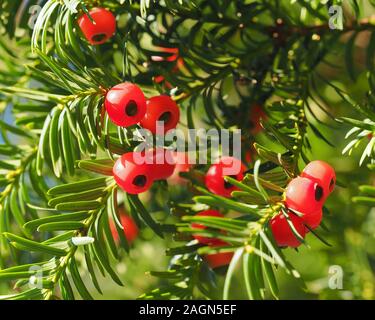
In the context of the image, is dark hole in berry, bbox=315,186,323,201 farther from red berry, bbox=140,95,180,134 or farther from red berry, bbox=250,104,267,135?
red berry, bbox=250,104,267,135

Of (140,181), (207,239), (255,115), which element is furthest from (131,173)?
(255,115)

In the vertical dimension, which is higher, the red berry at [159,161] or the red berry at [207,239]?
the red berry at [159,161]

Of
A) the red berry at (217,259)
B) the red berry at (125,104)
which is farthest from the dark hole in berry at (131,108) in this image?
the red berry at (217,259)

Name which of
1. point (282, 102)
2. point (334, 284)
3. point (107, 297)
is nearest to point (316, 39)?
point (282, 102)

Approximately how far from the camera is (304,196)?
57 centimetres

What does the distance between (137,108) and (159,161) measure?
0.08m

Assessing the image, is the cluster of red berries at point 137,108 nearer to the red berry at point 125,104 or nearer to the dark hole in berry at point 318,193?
the red berry at point 125,104

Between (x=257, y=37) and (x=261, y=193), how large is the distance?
604 millimetres

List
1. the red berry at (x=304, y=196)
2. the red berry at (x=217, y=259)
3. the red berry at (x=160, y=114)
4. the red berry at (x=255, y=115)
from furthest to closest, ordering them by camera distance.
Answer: the red berry at (x=255, y=115) < the red berry at (x=217, y=259) < the red berry at (x=160, y=114) < the red berry at (x=304, y=196)

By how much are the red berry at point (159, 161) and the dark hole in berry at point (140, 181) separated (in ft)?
0.06

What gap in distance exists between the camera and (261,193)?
0.57 m

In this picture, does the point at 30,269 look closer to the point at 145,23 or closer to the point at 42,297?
the point at 42,297

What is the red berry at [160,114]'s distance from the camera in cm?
67
